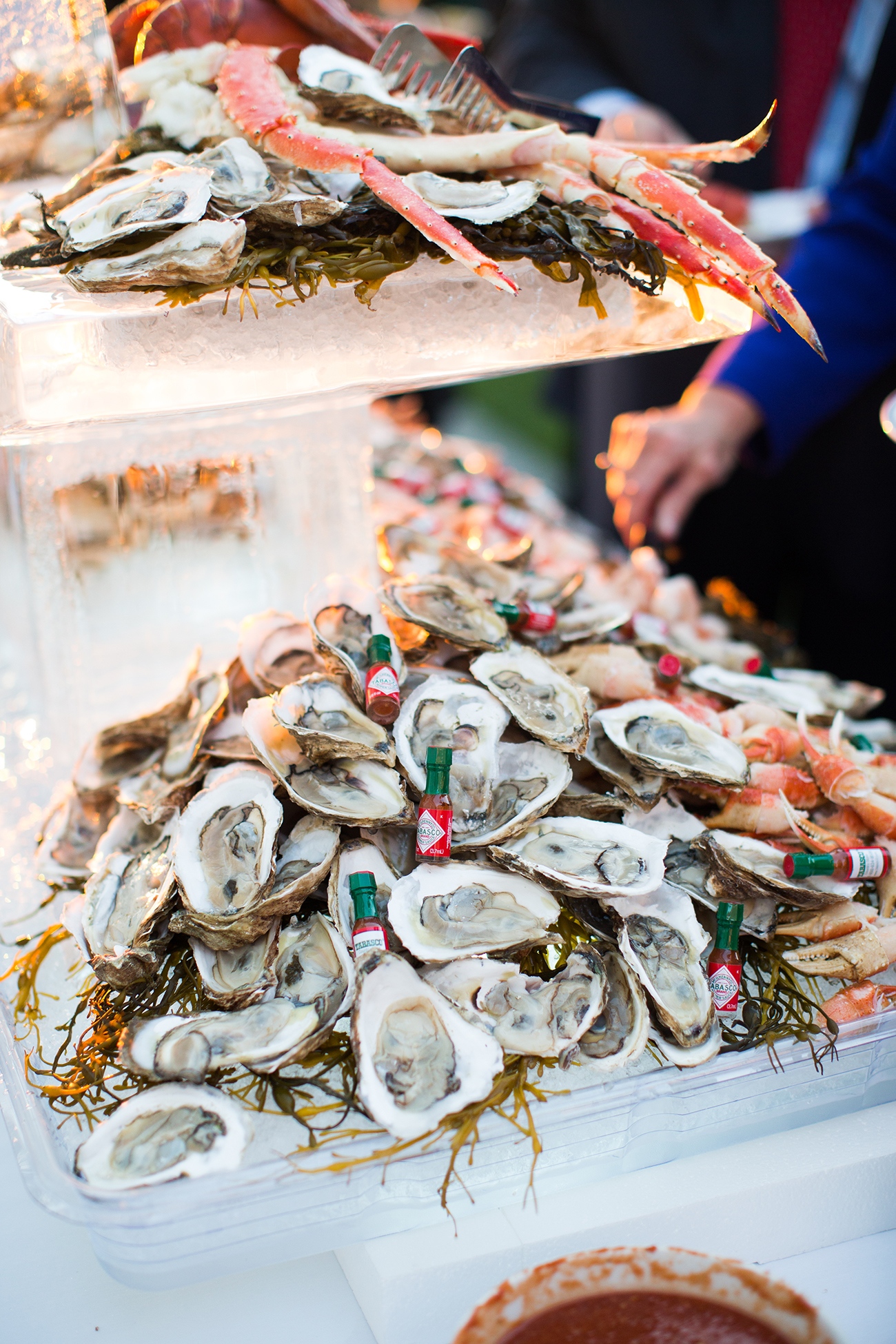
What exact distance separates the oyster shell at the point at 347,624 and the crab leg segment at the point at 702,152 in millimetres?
518

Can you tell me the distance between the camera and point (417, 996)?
0.70 m

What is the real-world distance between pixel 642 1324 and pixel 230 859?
1.46ft

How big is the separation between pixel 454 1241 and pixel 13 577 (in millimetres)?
1266

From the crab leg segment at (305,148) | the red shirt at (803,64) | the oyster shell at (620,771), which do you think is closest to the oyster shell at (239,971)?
the oyster shell at (620,771)

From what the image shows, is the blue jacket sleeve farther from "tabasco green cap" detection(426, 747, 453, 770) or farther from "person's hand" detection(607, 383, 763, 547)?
"tabasco green cap" detection(426, 747, 453, 770)

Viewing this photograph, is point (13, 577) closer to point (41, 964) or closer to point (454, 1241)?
point (41, 964)

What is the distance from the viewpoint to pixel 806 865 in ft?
2.65

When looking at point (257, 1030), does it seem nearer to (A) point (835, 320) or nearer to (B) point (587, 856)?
(B) point (587, 856)

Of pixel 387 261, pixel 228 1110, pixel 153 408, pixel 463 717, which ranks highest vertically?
pixel 387 261

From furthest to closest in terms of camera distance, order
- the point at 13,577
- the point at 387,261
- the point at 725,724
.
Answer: the point at 13,577, the point at 725,724, the point at 387,261

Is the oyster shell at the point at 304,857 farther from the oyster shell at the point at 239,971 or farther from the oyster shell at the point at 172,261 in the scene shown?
the oyster shell at the point at 172,261

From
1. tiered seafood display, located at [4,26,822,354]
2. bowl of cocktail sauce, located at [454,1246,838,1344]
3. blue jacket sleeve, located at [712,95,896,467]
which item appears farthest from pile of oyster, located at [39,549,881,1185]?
blue jacket sleeve, located at [712,95,896,467]

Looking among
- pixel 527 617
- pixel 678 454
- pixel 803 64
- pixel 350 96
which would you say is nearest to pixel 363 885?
pixel 527 617

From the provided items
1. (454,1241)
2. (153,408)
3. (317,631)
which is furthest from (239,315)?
(454,1241)
